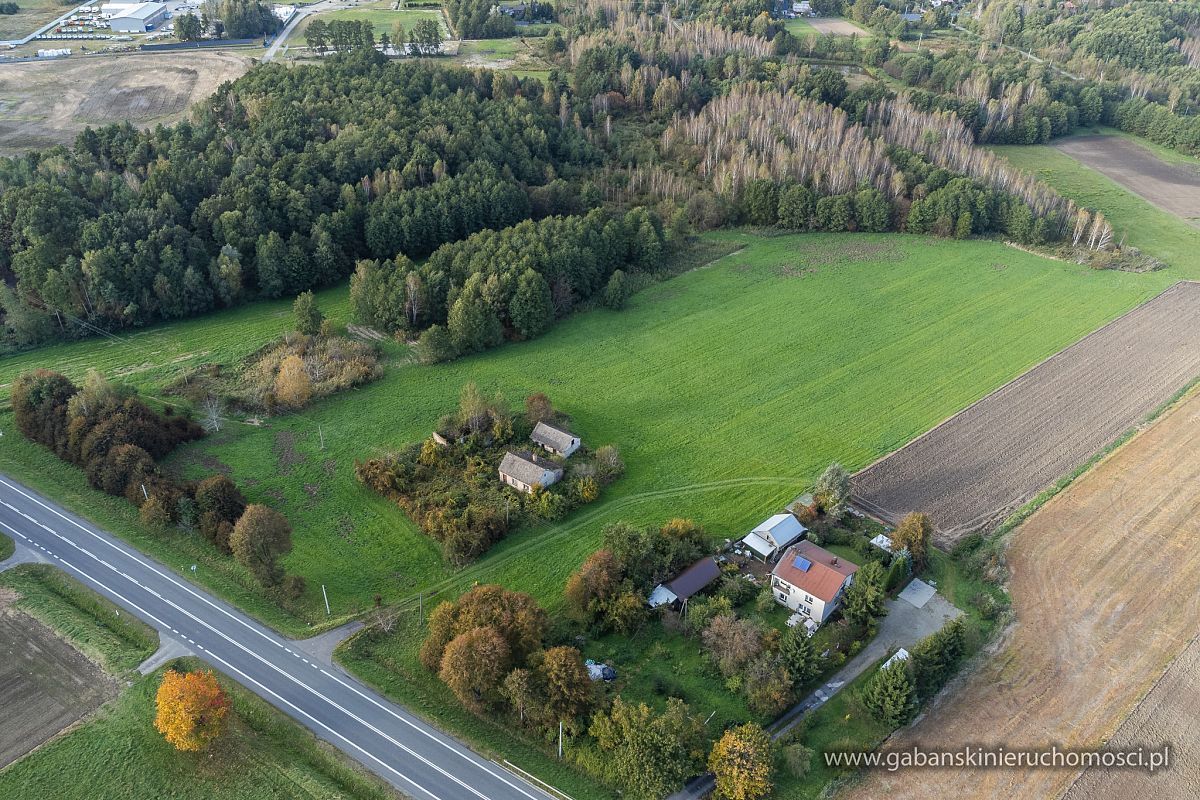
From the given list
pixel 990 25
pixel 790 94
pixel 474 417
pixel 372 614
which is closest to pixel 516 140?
pixel 790 94

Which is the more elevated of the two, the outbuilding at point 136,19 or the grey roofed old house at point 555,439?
the outbuilding at point 136,19

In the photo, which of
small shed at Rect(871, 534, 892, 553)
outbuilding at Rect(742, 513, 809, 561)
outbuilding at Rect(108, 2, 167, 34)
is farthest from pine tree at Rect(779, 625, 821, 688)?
outbuilding at Rect(108, 2, 167, 34)

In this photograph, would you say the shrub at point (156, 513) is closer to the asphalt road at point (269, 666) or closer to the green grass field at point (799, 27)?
the asphalt road at point (269, 666)

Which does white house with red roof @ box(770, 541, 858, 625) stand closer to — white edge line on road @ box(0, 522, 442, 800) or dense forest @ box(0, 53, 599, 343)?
white edge line on road @ box(0, 522, 442, 800)

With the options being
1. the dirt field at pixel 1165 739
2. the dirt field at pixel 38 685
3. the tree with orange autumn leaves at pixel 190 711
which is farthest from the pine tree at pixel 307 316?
the dirt field at pixel 1165 739

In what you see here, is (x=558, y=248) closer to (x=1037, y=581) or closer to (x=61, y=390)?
(x=61, y=390)

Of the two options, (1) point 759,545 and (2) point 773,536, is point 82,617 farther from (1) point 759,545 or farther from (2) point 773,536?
(2) point 773,536
